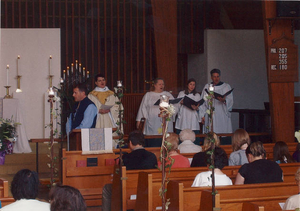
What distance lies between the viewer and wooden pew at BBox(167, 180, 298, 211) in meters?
3.58

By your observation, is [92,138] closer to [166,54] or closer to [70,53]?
[166,54]

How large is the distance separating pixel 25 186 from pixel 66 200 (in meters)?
0.48

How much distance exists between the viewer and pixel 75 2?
11844 mm

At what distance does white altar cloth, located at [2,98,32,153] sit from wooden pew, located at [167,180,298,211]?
6.07 m

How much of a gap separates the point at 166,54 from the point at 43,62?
9.17ft

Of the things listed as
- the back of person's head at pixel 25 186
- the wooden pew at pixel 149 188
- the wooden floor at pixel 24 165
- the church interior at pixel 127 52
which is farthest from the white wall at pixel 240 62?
the back of person's head at pixel 25 186

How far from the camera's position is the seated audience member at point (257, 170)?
415cm

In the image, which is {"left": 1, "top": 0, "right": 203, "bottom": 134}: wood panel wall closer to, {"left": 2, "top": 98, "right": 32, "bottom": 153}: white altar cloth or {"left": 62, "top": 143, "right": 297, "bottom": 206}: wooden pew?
{"left": 2, "top": 98, "right": 32, "bottom": 153}: white altar cloth

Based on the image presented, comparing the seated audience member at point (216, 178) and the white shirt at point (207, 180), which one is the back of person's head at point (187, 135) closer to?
the seated audience member at point (216, 178)

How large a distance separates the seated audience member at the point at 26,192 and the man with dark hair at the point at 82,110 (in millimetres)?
3780

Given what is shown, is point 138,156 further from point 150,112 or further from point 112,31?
point 112,31

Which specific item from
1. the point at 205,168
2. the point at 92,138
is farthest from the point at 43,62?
the point at 205,168

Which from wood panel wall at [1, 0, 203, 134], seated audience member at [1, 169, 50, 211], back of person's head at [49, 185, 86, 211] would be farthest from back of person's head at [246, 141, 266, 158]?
wood panel wall at [1, 0, 203, 134]

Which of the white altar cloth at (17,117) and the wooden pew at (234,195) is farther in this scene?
the white altar cloth at (17,117)
